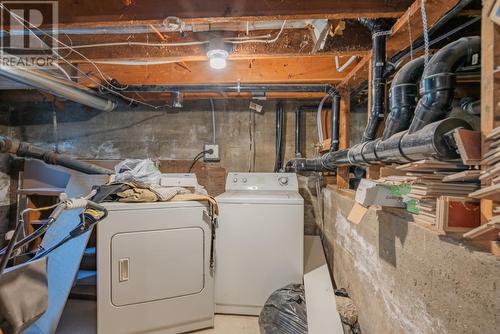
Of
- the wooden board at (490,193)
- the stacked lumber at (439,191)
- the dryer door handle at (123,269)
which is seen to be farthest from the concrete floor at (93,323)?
the wooden board at (490,193)

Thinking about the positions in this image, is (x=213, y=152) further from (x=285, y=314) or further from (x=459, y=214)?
(x=459, y=214)

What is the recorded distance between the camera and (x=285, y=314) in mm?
1766

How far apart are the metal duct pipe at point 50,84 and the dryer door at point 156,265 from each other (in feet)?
4.21

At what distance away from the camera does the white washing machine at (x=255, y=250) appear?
211 cm

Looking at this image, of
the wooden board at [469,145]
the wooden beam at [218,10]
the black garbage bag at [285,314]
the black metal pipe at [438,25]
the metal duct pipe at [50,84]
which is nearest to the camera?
the wooden board at [469,145]

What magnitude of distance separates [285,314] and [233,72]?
6.76ft

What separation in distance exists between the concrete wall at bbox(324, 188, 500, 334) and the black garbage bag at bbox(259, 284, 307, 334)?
355 millimetres

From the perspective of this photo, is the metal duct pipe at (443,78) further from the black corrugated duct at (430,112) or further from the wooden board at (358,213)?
the wooden board at (358,213)

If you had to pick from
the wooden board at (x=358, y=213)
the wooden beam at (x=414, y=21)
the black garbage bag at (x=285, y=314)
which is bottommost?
the black garbage bag at (x=285, y=314)

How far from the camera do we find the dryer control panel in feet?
9.42

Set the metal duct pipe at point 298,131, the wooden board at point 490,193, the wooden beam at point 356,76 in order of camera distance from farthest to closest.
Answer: the metal duct pipe at point 298,131 → the wooden beam at point 356,76 → the wooden board at point 490,193

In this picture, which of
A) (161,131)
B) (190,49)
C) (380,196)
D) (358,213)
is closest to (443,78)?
(380,196)

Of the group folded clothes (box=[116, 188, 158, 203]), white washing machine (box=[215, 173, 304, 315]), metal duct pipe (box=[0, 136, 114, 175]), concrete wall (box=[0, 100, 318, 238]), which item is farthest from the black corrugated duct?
metal duct pipe (box=[0, 136, 114, 175])

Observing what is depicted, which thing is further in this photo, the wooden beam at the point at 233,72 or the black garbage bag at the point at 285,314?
the wooden beam at the point at 233,72
